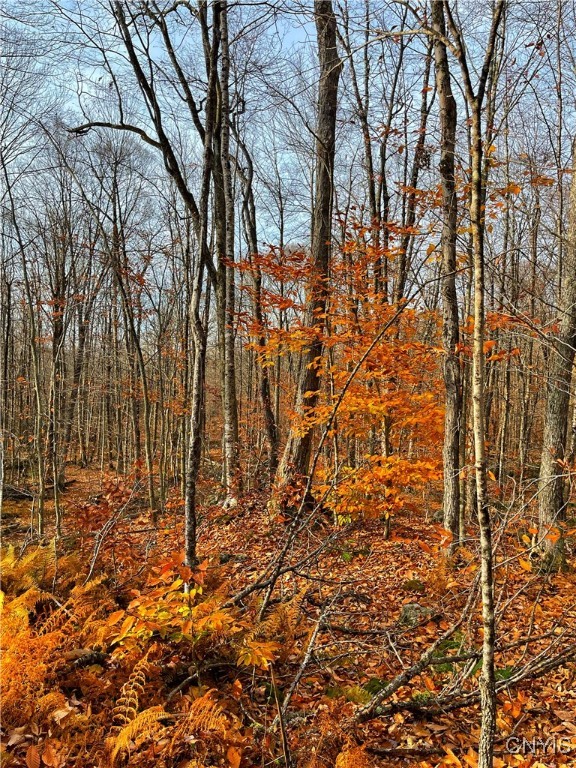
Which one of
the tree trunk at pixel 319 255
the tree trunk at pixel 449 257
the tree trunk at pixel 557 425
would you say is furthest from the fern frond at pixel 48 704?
the tree trunk at pixel 557 425

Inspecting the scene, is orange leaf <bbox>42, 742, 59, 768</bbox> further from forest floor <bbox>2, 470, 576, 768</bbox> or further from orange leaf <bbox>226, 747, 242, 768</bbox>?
orange leaf <bbox>226, 747, 242, 768</bbox>

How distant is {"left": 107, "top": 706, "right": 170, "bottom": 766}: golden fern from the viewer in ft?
7.11

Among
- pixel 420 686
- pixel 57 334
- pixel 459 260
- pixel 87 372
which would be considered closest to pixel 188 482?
pixel 420 686

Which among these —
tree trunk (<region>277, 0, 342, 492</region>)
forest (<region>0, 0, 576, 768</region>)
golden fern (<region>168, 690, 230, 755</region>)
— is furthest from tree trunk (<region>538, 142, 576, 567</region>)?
golden fern (<region>168, 690, 230, 755</region>)

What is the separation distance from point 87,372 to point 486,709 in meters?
23.2

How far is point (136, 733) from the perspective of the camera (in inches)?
91.2

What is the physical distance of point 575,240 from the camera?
5723 millimetres

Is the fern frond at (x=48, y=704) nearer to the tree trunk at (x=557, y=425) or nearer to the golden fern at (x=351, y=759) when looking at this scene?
the golden fern at (x=351, y=759)

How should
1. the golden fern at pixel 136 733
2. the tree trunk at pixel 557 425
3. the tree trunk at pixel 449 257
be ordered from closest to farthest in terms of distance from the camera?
the golden fern at pixel 136 733
the tree trunk at pixel 449 257
the tree trunk at pixel 557 425

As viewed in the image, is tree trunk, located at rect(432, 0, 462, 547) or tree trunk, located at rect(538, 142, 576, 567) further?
tree trunk, located at rect(538, 142, 576, 567)

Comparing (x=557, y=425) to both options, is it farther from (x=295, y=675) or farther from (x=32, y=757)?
(x=32, y=757)

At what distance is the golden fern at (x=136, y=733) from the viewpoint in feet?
7.11

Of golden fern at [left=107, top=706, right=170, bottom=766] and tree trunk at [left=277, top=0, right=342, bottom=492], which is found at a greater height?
tree trunk at [left=277, top=0, right=342, bottom=492]

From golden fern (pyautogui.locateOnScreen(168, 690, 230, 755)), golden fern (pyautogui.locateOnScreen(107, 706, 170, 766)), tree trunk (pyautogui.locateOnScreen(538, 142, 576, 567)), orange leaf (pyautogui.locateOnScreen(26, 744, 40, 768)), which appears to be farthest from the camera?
tree trunk (pyautogui.locateOnScreen(538, 142, 576, 567))
